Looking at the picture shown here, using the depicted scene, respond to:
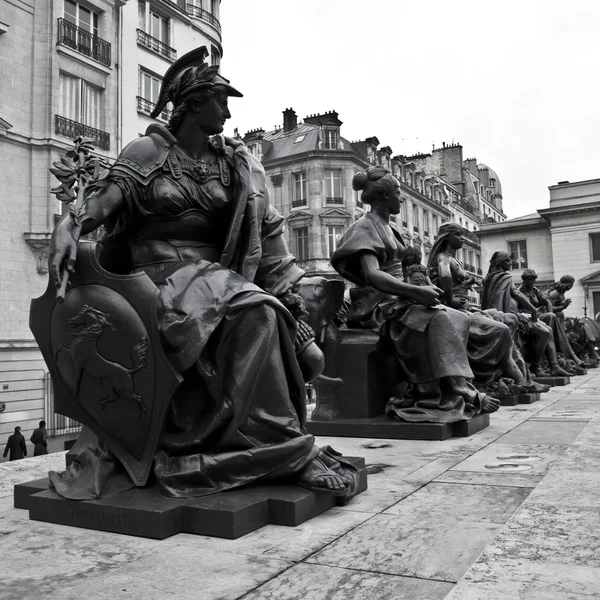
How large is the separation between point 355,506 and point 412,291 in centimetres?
253

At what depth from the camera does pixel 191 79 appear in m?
3.34

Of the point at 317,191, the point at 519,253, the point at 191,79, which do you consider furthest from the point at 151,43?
the point at 519,253

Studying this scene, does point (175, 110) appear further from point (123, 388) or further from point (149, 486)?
point (149, 486)

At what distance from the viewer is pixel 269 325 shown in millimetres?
2949

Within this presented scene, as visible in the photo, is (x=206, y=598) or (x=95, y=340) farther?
(x=95, y=340)

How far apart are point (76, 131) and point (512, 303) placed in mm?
14306

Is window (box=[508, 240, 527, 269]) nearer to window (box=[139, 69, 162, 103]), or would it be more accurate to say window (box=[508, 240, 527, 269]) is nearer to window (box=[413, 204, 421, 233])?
window (box=[413, 204, 421, 233])

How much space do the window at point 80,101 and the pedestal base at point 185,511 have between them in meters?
19.1

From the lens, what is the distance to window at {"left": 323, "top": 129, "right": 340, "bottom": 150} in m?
40.1

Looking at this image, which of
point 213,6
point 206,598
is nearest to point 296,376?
point 206,598

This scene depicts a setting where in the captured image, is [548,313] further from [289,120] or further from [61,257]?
[289,120]

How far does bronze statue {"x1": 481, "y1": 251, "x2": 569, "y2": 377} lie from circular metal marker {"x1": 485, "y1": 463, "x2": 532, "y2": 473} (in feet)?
21.0

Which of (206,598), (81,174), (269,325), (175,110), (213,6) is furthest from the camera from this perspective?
(213,6)

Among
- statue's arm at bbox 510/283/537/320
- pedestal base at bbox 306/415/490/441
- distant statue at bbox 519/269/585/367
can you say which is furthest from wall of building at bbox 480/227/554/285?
pedestal base at bbox 306/415/490/441
